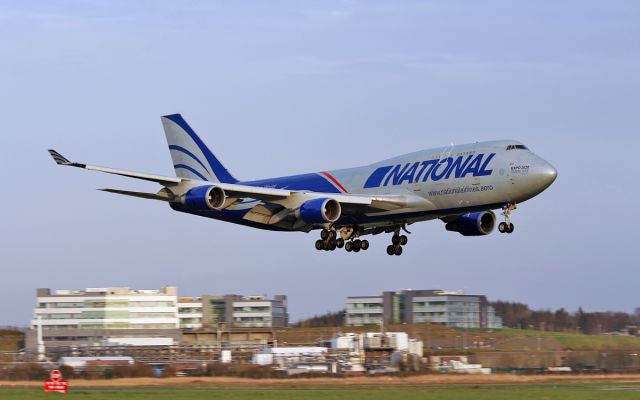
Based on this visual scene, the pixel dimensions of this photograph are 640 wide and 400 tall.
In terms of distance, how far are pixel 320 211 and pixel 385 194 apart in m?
4.27

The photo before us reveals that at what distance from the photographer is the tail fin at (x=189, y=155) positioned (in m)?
76.9

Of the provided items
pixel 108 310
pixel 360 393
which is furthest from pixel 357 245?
pixel 108 310

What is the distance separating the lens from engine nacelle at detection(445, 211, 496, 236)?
6681 cm

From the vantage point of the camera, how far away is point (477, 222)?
66875 mm

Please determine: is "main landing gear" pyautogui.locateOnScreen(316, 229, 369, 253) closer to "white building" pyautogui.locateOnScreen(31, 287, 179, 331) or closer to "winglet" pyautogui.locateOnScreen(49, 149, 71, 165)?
"winglet" pyautogui.locateOnScreen(49, 149, 71, 165)

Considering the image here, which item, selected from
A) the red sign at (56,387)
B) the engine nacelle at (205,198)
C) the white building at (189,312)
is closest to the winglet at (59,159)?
the engine nacelle at (205,198)

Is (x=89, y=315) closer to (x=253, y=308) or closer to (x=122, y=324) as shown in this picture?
(x=122, y=324)

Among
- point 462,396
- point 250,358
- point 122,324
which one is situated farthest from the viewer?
point 122,324

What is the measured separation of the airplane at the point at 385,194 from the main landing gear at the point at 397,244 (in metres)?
0.06

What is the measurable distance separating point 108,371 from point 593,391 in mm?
32398

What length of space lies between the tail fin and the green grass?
1940 centimetres

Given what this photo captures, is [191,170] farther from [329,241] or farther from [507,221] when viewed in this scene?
[507,221]

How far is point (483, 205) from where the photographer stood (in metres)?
60.5

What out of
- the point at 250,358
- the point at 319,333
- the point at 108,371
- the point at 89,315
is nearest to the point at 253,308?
the point at 89,315
